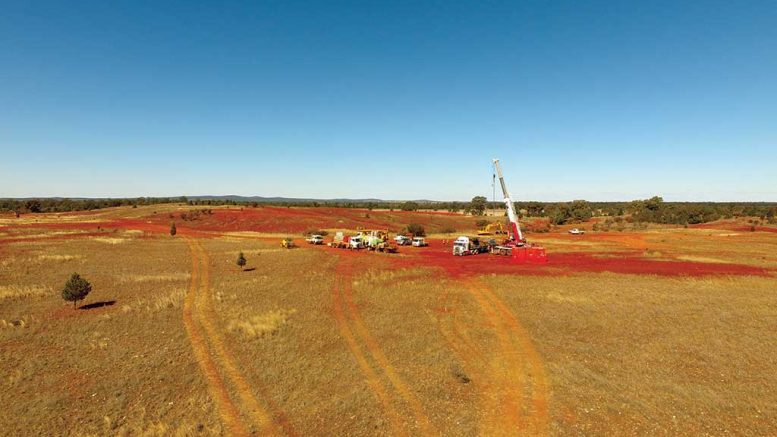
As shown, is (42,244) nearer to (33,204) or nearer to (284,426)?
(284,426)

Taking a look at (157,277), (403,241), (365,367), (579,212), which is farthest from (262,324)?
(579,212)

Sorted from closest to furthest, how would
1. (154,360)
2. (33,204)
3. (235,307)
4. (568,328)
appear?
1. (154,360)
2. (568,328)
3. (235,307)
4. (33,204)

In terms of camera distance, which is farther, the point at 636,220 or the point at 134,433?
the point at 636,220

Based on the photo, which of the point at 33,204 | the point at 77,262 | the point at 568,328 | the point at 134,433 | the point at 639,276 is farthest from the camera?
the point at 33,204

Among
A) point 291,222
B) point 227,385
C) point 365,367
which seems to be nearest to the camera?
point 227,385

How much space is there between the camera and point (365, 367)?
14766mm

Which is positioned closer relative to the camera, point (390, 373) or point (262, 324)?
point (390, 373)

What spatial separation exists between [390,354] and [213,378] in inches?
277

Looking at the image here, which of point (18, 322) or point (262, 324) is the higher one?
point (262, 324)

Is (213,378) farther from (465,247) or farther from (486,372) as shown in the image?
(465,247)

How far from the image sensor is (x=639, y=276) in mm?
31250

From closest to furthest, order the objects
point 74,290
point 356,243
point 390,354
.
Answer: point 390,354, point 74,290, point 356,243

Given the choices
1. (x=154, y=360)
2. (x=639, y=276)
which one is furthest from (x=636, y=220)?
(x=154, y=360)

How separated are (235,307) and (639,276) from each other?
32.0 meters
